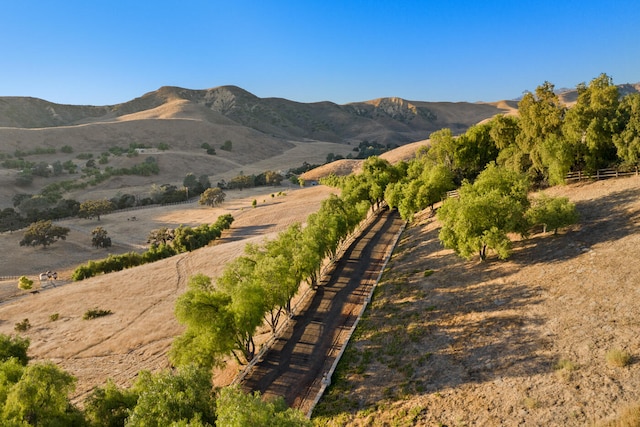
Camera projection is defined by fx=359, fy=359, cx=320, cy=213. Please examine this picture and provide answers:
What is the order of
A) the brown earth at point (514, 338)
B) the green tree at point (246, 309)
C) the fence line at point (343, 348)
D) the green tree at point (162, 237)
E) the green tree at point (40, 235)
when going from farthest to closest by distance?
the green tree at point (40, 235)
the green tree at point (162, 237)
the green tree at point (246, 309)
the fence line at point (343, 348)
the brown earth at point (514, 338)

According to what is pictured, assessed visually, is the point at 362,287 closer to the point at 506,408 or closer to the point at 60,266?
the point at 506,408

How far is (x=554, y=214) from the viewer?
3475 cm

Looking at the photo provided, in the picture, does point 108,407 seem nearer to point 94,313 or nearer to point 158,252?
point 94,313

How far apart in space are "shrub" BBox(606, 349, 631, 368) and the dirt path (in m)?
18.2

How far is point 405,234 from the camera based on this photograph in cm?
5831

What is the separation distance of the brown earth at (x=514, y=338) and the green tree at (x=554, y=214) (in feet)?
4.82

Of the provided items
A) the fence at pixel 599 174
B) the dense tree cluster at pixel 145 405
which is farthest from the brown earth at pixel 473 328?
the dense tree cluster at pixel 145 405

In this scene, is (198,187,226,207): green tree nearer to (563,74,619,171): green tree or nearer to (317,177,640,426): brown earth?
(317,177,640,426): brown earth

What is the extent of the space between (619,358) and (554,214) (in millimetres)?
18040

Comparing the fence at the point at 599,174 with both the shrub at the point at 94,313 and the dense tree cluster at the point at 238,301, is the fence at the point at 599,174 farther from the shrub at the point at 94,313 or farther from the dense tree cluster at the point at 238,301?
the shrub at the point at 94,313

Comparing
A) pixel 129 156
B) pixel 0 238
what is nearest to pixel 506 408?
pixel 0 238

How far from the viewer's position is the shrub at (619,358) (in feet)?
64.5

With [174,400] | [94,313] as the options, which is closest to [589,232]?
[174,400]

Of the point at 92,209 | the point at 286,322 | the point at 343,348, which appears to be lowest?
the point at 343,348
